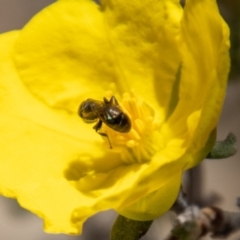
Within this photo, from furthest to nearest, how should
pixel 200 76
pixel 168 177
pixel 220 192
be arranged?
pixel 220 192
pixel 200 76
pixel 168 177

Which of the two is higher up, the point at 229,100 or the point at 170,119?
the point at 170,119

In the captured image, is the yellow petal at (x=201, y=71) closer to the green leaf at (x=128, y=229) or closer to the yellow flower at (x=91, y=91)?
the yellow flower at (x=91, y=91)

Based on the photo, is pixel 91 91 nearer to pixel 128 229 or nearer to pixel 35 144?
pixel 35 144

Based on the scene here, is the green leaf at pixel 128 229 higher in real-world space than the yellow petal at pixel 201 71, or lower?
lower

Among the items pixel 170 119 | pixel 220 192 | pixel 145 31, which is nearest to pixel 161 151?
pixel 170 119

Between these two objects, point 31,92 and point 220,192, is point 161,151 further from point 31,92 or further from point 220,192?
point 220,192

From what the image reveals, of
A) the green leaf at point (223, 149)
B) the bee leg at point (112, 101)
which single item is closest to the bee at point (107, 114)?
the bee leg at point (112, 101)
